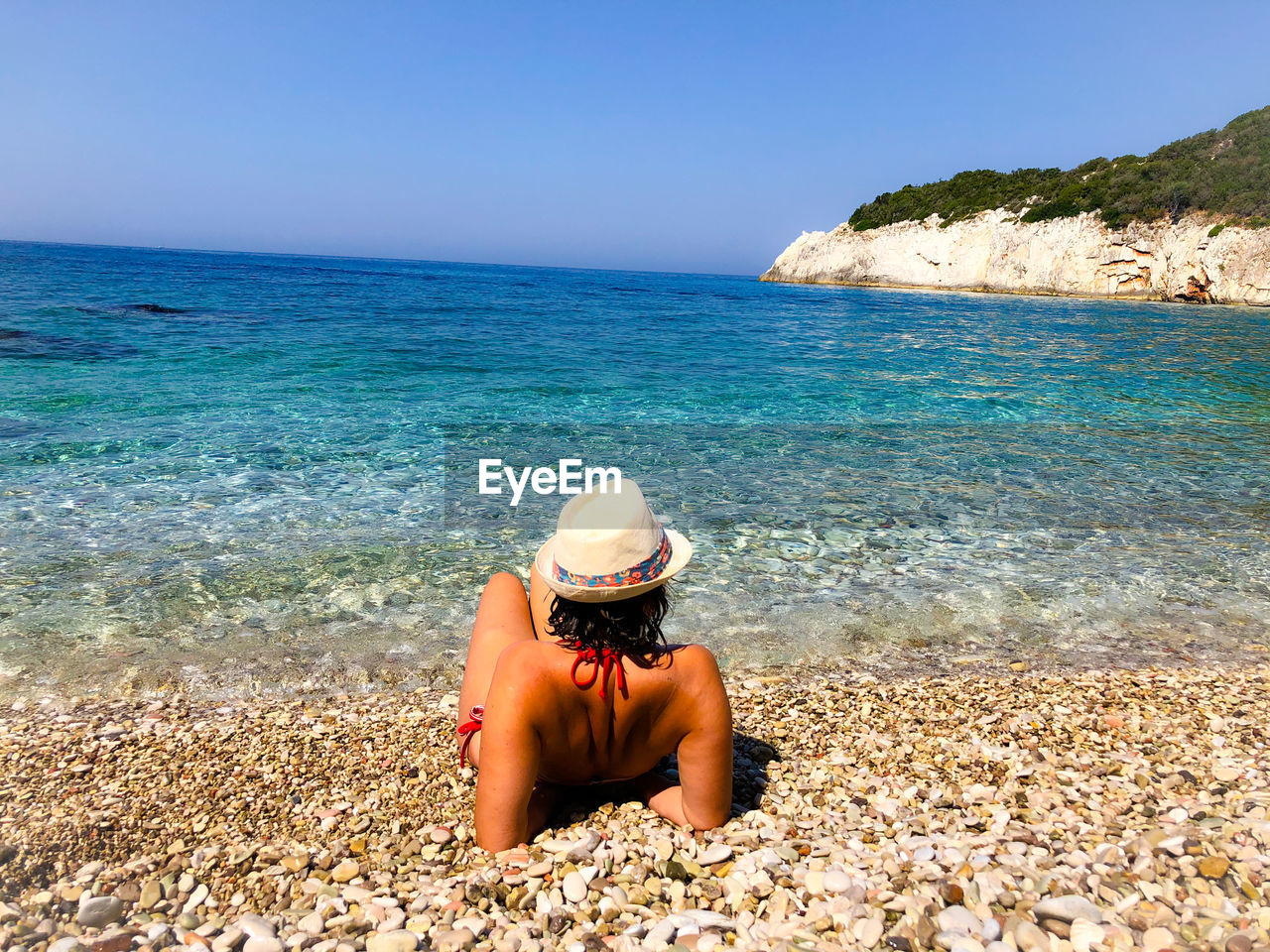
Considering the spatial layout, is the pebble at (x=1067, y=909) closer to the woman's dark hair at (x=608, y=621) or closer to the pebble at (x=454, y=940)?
the woman's dark hair at (x=608, y=621)

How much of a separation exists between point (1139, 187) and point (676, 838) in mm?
75068

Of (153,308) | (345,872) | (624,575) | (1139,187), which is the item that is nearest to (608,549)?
(624,575)

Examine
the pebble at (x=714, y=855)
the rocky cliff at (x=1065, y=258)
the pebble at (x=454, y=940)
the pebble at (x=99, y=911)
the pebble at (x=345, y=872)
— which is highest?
the rocky cliff at (x=1065, y=258)

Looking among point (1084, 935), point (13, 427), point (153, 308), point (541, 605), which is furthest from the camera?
point (153, 308)

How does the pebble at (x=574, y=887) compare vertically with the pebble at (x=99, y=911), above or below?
above

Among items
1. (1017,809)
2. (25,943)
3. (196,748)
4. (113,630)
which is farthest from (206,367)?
(1017,809)

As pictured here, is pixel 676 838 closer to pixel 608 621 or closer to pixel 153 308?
pixel 608 621

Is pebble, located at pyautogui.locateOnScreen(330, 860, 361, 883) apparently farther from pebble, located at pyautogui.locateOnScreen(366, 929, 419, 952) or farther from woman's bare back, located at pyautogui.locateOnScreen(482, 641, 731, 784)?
woman's bare back, located at pyautogui.locateOnScreen(482, 641, 731, 784)

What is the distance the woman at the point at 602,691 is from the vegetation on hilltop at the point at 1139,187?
67.2 m

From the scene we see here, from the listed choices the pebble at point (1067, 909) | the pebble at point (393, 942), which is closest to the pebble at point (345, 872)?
the pebble at point (393, 942)

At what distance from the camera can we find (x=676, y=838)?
3.16m

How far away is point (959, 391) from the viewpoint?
18.1m

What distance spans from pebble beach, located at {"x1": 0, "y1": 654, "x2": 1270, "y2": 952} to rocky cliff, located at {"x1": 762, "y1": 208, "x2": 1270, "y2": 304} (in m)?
63.7

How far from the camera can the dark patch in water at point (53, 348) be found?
699 inches
